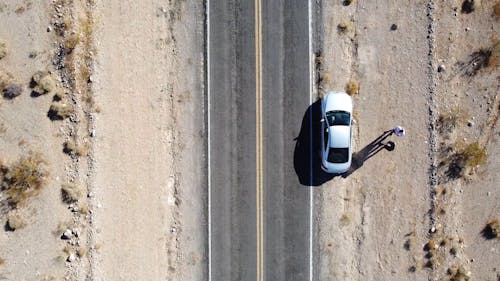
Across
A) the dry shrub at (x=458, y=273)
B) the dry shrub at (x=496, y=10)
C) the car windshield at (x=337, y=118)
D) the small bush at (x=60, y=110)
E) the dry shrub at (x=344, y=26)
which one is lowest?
the dry shrub at (x=458, y=273)

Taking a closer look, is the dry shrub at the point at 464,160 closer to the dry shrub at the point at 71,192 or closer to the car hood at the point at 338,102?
the car hood at the point at 338,102

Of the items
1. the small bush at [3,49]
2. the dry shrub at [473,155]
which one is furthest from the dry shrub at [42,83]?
the dry shrub at [473,155]

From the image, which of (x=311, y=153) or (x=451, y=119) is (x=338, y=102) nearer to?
(x=311, y=153)

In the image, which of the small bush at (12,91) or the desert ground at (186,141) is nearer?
the small bush at (12,91)

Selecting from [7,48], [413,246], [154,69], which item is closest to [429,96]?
[413,246]

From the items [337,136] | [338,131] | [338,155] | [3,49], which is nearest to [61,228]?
[3,49]

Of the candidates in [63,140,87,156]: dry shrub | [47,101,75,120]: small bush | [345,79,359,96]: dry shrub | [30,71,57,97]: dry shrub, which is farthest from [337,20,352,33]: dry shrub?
[30,71,57,97]: dry shrub

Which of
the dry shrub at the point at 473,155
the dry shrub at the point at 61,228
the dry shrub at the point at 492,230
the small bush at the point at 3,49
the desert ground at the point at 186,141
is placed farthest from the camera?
the dry shrub at the point at 492,230
